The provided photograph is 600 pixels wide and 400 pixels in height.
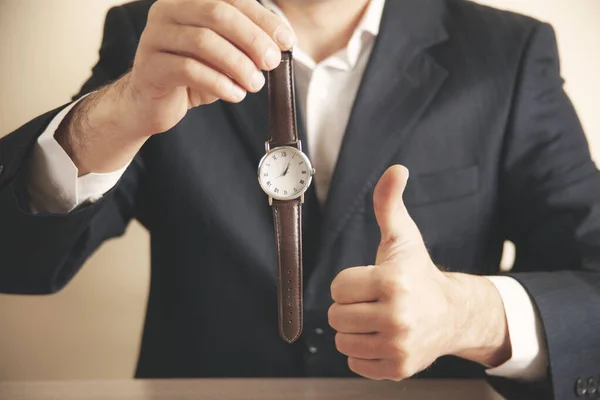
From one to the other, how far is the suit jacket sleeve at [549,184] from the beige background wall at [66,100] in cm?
2

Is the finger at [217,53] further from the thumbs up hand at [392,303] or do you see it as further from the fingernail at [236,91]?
the thumbs up hand at [392,303]

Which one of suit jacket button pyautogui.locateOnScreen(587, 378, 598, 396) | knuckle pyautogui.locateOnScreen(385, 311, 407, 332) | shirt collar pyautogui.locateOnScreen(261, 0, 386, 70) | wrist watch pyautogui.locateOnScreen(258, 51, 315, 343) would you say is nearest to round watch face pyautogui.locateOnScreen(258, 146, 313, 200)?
wrist watch pyautogui.locateOnScreen(258, 51, 315, 343)

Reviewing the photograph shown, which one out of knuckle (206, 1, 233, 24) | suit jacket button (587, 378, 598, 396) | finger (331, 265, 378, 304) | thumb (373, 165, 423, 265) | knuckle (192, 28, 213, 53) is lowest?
suit jacket button (587, 378, 598, 396)

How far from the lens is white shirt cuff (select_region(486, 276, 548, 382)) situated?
0.50 meters

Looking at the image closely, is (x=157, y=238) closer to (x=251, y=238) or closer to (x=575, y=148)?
(x=251, y=238)

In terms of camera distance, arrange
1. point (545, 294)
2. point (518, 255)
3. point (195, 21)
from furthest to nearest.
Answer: point (518, 255)
point (545, 294)
point (195, 21)

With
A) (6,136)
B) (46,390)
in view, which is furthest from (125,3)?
(46,390)

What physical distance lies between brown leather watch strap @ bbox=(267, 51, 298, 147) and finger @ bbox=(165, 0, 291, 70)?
4 cm

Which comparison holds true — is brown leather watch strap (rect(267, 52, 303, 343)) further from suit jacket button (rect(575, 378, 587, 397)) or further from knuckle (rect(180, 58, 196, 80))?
suit jacket button (rect(575, 378, 587, 397))

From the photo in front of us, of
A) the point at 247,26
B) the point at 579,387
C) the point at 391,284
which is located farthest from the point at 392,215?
the point at 579,387

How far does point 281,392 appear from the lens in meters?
0.56

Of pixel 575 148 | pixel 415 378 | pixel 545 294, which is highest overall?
pixel 575 148

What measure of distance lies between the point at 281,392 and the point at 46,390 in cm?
24

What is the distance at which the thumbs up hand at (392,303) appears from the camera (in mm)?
382
